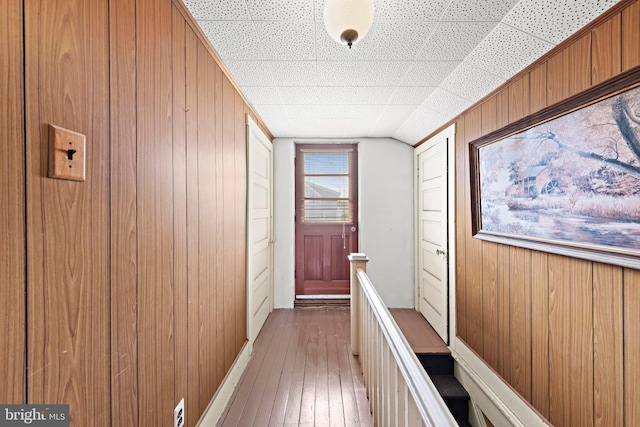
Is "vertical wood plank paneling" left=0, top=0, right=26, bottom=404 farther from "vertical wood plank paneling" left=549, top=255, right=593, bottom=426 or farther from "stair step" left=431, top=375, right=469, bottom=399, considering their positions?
"stair step" left=431, top=375, right=469, bottom=399

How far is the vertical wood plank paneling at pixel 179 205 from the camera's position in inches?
52.5

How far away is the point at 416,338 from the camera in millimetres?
3018

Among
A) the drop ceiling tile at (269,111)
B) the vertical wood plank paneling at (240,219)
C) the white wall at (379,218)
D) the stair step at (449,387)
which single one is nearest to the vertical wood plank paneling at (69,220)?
the vertical wood plank paneling at (240,219)

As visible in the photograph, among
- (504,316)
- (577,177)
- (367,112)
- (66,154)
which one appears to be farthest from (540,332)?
(66,154)

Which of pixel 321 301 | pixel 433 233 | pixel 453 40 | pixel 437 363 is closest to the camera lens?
pixel 453 40

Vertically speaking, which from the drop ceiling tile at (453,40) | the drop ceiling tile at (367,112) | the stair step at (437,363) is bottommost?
the stair step at (437,363)

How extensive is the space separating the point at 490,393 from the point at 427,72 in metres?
2.34

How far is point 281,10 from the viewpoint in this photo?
1.41 metres

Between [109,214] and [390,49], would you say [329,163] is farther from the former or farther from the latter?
[109,214]

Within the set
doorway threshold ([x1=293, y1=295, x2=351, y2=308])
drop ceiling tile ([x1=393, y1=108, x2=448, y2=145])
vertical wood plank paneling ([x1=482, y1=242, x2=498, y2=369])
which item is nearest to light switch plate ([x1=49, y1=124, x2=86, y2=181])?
vertical wood plank paneling ([x1=482, y1=242, x2=498, y2=369])

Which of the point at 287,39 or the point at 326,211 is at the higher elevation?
the point at 287,39

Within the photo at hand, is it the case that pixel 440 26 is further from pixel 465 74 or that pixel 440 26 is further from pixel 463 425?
pixel 463 425

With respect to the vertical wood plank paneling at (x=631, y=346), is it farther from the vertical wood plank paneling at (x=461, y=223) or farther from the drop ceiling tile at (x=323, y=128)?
the drop ceiling tile at (x=323, y=128)

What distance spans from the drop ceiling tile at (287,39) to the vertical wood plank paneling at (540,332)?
5.99 feet
